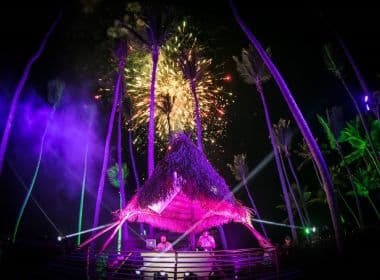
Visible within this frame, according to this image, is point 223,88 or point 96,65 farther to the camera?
point 96,65

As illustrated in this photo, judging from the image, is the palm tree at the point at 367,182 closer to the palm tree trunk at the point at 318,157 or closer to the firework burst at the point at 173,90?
the firework burst at the point at 173,90

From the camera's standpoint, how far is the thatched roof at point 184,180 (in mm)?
9203

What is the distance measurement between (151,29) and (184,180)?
32.8ft

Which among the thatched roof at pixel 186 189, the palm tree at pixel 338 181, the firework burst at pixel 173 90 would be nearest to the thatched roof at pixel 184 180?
the thatched roof at pixel 186 189

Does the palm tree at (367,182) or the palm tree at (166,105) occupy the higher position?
the palm tree at (166,105)

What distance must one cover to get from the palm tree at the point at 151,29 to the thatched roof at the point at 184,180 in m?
5.83

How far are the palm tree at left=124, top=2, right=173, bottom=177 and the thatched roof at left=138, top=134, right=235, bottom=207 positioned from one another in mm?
5829

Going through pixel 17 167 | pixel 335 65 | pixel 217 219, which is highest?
pixel 335 65

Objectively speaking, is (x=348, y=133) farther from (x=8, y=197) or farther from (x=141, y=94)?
(x=8, y=197)

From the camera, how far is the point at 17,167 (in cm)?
2233

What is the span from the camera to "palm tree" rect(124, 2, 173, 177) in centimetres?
1612

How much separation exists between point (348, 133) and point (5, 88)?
2864 centimetres

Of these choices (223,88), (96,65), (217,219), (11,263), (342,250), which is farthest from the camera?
(96,65)

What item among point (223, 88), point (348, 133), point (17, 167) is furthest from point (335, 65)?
point (17, 167)
